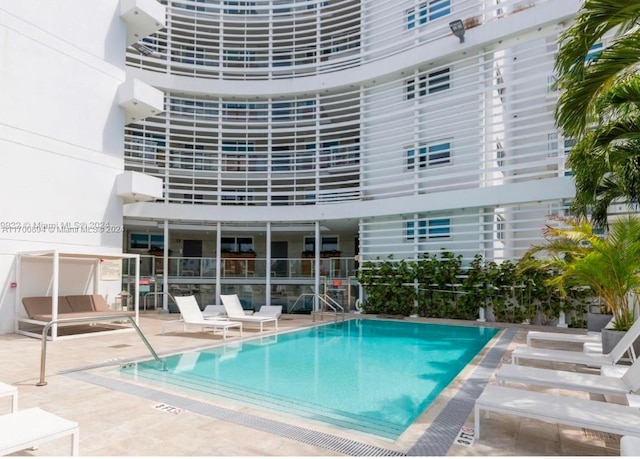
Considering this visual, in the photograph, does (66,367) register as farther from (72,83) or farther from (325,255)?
(325,255)

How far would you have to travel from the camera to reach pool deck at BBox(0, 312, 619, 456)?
3.59 meters

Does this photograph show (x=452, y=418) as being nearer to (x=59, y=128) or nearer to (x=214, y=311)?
(x=214, y=311)

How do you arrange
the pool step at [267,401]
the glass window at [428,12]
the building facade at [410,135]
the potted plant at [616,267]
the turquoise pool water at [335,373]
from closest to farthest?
the pool step at [267,401] < the turquoise pool water at [335,373] < the potted plant at [616,267] < the building facade at [410,135] < the glass window at [428,12]

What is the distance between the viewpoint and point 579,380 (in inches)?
178

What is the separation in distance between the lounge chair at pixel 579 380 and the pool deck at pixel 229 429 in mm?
496

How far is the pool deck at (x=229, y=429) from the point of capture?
3.59 metres

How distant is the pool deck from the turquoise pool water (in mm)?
412

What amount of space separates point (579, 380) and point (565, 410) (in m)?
1.17

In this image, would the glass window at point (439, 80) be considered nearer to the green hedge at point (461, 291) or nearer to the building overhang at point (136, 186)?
the green hedge at point (461, 291)

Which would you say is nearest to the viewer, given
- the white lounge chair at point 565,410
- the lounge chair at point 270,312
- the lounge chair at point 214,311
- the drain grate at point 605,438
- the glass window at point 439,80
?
the white lounge chair at point 565,410

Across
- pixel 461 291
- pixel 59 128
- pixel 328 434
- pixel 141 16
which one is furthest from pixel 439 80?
pixel 328 434

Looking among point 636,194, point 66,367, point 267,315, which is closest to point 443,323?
point 267,315

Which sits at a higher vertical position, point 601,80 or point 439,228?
point 601,80

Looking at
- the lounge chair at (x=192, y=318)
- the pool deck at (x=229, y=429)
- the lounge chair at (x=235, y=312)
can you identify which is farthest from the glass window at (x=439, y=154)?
the pool deck at (x=229, y=429)
